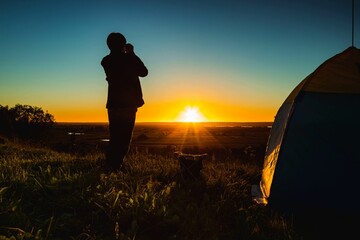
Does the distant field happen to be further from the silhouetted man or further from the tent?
the tent

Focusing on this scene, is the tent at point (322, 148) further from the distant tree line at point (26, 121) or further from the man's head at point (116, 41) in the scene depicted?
the distant tree line at point (26, 121)

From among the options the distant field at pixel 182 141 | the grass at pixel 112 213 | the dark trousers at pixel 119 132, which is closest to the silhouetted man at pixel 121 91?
the dark trousers at pixel 119 132

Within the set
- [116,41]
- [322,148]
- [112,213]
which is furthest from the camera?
[116,41]

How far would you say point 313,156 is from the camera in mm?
5039

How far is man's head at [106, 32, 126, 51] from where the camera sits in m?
5.55

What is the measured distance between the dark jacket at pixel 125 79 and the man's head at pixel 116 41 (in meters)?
0.12

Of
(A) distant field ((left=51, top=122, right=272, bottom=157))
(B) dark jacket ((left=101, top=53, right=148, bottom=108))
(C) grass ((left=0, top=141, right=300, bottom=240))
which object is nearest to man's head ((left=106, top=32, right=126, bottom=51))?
(B) dark jacket ((left=101, top=53, right=148, bottom=108))

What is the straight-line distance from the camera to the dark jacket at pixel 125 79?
547 centimetres

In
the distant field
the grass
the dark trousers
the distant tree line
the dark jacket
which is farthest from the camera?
the distant field

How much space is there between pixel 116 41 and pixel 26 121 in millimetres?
19715

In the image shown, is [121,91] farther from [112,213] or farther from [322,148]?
[322,148]

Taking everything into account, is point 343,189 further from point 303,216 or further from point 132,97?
point 132,97

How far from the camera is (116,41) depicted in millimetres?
5574

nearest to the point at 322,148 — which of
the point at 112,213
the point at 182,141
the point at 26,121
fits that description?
the point at 112,213
